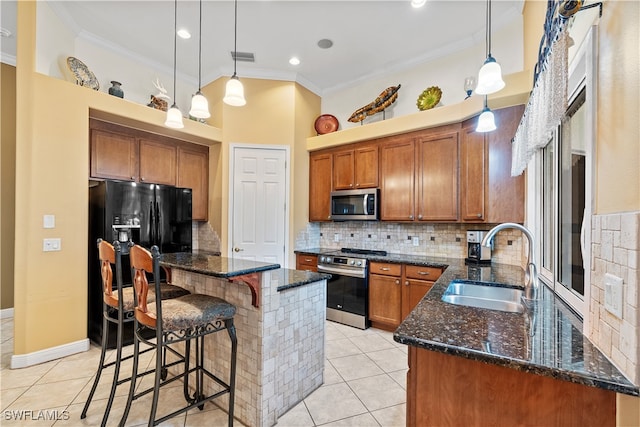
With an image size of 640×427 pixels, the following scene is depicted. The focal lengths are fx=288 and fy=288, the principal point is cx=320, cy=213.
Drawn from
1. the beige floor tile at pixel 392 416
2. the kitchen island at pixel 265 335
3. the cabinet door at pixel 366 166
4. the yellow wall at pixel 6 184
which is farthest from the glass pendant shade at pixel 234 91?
the yellow wall at pixel 6 184

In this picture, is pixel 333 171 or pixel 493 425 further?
pixel 333 171

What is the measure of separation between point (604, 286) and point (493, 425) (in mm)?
570

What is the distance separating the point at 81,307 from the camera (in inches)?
111

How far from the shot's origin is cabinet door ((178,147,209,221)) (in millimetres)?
3949

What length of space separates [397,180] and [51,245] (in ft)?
12.0

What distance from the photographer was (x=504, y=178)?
285 cm

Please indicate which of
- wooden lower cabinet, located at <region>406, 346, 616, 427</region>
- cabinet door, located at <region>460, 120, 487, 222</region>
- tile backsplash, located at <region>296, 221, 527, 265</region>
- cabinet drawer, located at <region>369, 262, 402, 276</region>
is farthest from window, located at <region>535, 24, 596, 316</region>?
cabinet drawer, located at <region>369, 262, 402, 276</region>

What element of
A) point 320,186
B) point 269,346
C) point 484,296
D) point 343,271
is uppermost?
point 320,186

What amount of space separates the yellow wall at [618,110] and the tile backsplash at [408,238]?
2197mm

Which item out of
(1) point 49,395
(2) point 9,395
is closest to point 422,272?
(1) point 49,395

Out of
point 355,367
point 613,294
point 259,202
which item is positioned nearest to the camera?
point 613,294

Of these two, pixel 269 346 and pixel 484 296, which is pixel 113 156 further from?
pixel 484 296

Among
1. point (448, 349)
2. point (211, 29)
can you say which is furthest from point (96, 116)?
point (448, 349)

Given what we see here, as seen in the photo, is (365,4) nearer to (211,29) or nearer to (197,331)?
(211,29)
